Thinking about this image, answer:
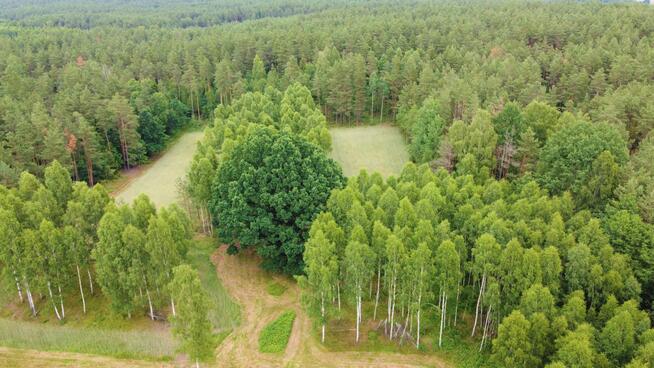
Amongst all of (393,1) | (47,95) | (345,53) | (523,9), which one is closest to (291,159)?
(47,95)

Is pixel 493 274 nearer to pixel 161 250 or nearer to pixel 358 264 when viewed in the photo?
pixel 358 264

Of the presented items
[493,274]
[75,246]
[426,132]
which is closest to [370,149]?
[426,132]

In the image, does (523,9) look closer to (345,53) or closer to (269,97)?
(345,53)

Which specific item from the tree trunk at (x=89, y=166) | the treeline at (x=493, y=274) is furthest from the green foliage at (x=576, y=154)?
the tree trunk at (x=89, y=166)

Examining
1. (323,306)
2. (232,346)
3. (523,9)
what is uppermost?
(523,9)

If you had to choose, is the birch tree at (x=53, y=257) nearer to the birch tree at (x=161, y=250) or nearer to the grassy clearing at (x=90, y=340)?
the grassy clearing at (x=90, y=340)

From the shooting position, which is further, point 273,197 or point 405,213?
point 273,197
